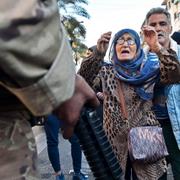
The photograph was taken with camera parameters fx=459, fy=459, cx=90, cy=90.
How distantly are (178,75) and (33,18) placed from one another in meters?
2.52

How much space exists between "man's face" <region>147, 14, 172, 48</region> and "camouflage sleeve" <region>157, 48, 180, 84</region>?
1.46 feet

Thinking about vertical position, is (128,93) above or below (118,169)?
below

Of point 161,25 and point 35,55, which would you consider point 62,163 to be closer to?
point 161,25

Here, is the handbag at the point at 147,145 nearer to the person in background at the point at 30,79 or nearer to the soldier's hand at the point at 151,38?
the soldier's hand at the point at 151,38

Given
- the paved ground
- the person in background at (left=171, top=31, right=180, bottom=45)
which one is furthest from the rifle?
the paved ground

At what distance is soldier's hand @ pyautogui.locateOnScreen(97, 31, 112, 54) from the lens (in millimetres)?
3619

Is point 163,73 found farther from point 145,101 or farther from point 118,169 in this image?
point 118,169

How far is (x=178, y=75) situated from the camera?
11.8ft

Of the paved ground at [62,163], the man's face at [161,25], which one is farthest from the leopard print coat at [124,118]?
the paved ground at [62,163]

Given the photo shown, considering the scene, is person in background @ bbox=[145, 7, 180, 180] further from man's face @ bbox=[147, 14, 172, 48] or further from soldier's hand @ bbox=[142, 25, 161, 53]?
soldier's hand @ bbox=[142, 25, 161, 53]

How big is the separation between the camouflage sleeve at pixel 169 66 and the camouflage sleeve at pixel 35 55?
7.66ft

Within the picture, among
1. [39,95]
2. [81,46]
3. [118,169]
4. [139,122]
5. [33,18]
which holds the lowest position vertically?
[81,46]

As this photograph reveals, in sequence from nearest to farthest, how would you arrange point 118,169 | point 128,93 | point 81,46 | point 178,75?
1. point 118,169
2. point 178,75
3. point 128,93
4. point 81,46

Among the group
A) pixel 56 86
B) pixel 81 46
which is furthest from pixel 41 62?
pixel 81 46
